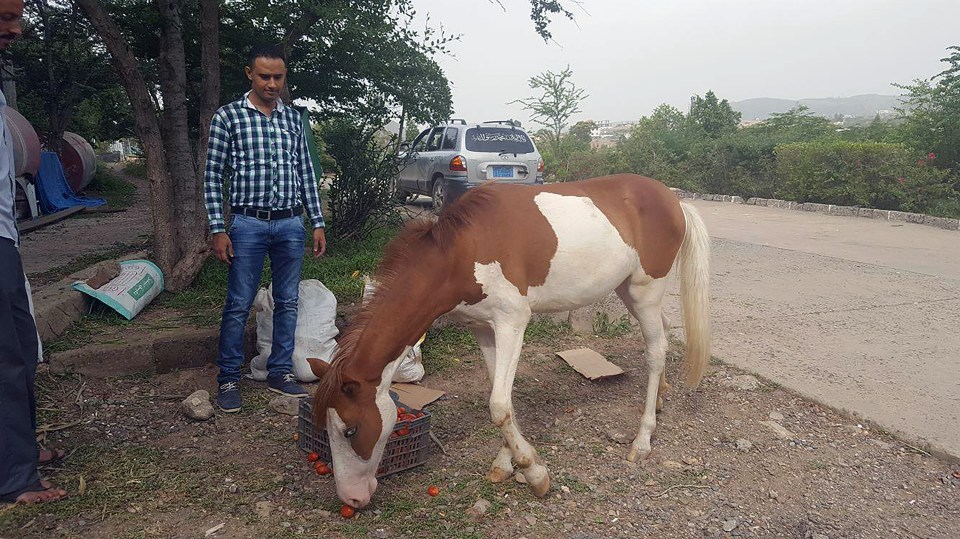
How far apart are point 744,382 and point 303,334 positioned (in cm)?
309

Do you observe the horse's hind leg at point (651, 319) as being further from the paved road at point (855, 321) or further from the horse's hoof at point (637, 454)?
the paved road at point (855, 321)

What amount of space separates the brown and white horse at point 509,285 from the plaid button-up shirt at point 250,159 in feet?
3.60

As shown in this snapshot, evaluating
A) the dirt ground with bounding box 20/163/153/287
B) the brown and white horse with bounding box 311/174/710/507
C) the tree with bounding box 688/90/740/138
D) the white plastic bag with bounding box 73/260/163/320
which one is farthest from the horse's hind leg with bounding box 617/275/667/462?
the tree with bounding box 688/90/740/138

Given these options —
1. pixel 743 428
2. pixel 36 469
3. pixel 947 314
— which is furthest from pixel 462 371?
pixel 947 314

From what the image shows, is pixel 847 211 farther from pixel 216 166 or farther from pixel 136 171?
pixel 136 171

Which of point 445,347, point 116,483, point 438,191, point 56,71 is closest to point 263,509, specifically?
point 116,483

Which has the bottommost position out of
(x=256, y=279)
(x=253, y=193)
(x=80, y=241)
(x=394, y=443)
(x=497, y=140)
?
(x=394, y=443)

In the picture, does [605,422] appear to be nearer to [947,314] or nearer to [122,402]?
[122,402]

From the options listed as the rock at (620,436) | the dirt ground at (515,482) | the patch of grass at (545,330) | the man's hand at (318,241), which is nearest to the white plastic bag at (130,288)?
the dirt ground at (515,482)

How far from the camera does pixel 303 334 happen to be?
4.11m

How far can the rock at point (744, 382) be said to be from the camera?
428 centimetres

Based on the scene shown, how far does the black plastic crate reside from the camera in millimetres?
3020

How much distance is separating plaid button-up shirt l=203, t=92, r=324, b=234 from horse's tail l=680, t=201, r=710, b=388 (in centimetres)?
245

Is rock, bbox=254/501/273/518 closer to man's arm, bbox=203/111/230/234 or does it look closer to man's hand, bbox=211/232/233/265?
man's hand, bbox=211/232/233/265
